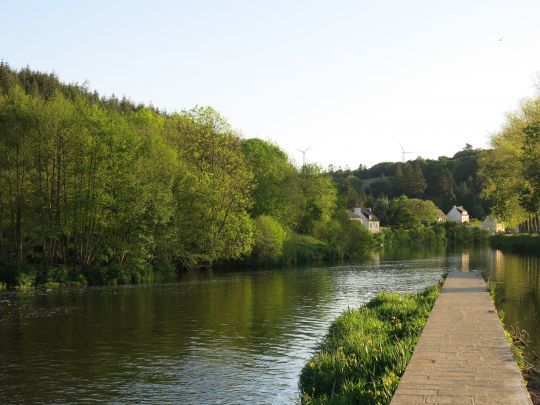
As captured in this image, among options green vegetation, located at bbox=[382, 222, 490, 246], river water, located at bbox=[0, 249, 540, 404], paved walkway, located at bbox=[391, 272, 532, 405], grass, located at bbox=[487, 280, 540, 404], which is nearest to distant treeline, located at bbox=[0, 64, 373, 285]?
river water, located at bbox=[0, 249, 540, 404]

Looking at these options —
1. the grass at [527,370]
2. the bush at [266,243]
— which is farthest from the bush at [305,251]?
the grass at [527,370]

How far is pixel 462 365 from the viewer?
549 inches

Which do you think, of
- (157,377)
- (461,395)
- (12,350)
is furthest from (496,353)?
(12,350)

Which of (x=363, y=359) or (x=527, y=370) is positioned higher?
(x=363, y=359)

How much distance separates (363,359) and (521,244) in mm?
77912

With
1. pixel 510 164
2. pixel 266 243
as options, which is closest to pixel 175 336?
pixel 266 243

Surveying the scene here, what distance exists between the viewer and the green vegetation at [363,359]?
12.7 metres

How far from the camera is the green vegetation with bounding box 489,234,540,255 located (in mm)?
79137

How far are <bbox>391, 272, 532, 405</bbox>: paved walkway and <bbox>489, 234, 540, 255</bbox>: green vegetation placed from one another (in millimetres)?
60888

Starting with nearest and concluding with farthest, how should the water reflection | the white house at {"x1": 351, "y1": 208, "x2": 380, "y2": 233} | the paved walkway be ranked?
the paved walkway
the water reflection
the white house at {"x1": 351, "y1": 208, "x2": 380, "y2": 233}

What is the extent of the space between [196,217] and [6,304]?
2683cm

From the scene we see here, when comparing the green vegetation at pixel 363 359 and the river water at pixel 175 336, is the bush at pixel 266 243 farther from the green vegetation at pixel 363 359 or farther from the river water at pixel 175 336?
the green vegetation at pixel 363 359

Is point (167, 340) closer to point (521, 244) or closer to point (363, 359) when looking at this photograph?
point (363, 359)

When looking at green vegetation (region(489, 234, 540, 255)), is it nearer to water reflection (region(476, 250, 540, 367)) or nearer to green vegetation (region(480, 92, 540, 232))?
green vegetation (region(480, 92, 540, 232))
